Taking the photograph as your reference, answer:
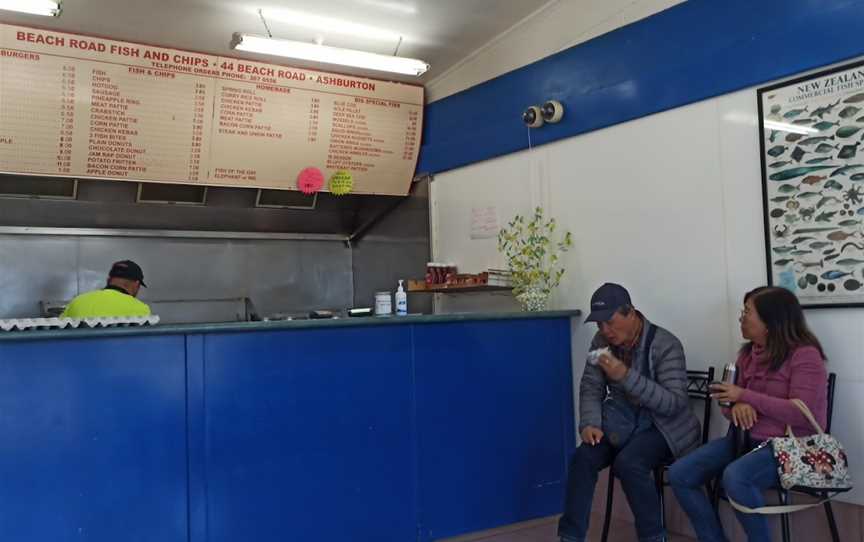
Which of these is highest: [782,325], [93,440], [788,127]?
[788,127]

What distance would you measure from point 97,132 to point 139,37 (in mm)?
609

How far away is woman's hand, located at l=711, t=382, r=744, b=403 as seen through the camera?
2809mm

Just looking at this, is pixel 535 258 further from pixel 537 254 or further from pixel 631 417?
pixel 631 417

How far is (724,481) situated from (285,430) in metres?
1.70

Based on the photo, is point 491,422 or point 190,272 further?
point 190,272

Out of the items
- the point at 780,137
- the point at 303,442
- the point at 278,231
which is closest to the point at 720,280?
the point at 780,137

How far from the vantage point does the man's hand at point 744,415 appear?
9.15ft

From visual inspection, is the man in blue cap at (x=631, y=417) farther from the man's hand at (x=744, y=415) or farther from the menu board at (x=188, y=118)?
the menu board at (x=188, y=118)

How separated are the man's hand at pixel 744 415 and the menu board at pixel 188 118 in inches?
126

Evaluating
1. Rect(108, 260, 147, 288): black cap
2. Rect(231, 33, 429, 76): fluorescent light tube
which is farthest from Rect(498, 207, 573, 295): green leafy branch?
Rect(108, 260, 147, 288): black cap

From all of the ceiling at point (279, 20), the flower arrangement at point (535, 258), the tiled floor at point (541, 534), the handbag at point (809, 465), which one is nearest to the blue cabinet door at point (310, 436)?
Answer: the tiled floor at point (541, 534)

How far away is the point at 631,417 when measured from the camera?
3.26 metres

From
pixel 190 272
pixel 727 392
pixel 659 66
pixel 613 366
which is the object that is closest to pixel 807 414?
pixel 727 392

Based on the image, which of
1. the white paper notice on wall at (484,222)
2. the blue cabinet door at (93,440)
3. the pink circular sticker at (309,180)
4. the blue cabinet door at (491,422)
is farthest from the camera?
the pink circular sticker at (309,180)
